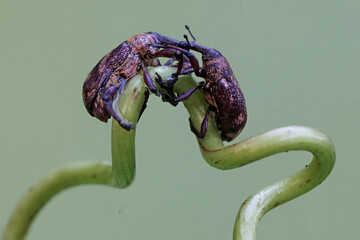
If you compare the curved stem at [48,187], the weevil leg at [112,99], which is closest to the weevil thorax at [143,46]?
the weevil leg at [112,99]

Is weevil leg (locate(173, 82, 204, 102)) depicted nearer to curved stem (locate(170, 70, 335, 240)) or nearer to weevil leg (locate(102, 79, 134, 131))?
curved stem (locate(170, 70, 335, 240))

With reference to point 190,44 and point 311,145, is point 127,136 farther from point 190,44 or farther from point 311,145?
point 311,145

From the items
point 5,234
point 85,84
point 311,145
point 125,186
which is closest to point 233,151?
point 311,145

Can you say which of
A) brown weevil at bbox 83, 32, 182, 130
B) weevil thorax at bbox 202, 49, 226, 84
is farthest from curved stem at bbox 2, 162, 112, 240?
weevil thorax at bbox 202, 49, 226, 84

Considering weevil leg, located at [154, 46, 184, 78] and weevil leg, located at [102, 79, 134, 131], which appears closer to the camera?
weevil leg, located at [102, 79, 134, 131]

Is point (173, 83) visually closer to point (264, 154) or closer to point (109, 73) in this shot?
point (109, 73)

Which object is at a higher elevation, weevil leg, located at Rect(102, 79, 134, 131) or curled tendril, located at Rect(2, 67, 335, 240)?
weevil leg, located at Rect(102, 79, 134, 131)

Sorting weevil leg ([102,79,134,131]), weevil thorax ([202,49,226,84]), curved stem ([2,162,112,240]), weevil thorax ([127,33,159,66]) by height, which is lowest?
curved stem ([2,162,112,240])
